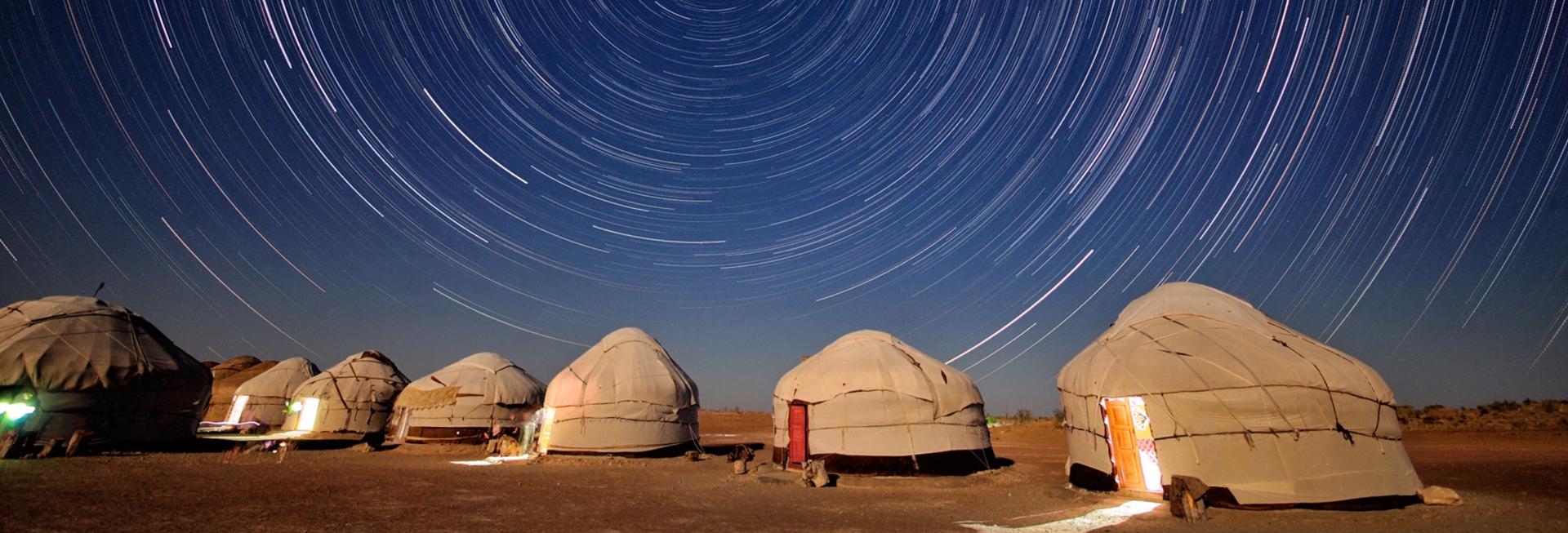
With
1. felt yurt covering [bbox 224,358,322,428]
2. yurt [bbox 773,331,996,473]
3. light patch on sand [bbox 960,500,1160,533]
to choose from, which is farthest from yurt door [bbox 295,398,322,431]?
light patch on sand [bbox 960,500,1160,533]

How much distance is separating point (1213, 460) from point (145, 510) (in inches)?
610

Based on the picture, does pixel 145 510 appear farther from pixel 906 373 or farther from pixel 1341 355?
pixel 1341 355

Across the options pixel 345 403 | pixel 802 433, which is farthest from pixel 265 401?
pixel 802 433

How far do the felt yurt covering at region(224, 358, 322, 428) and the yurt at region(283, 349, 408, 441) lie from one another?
107 inches

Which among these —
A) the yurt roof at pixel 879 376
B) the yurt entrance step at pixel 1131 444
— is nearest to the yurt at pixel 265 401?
the yurt roof at pixel 879 376

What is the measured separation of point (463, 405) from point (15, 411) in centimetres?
1148

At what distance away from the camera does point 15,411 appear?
15352 millimetres

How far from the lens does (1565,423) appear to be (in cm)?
2673

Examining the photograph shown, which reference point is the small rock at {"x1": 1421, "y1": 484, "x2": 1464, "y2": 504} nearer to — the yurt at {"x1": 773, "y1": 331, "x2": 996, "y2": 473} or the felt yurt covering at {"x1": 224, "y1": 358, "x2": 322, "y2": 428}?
the yurt at {"x1": 773, "y1": 331, "x2": 996, "y2": 473}

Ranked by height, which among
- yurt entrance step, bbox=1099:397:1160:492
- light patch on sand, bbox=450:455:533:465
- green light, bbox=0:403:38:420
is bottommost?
light patch on sand, bbox=450:455:533:465

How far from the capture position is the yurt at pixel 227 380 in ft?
112

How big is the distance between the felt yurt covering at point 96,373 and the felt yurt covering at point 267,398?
12188 mm

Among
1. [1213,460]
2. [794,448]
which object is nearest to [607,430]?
[794,448]

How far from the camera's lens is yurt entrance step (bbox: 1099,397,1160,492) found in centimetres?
1137
